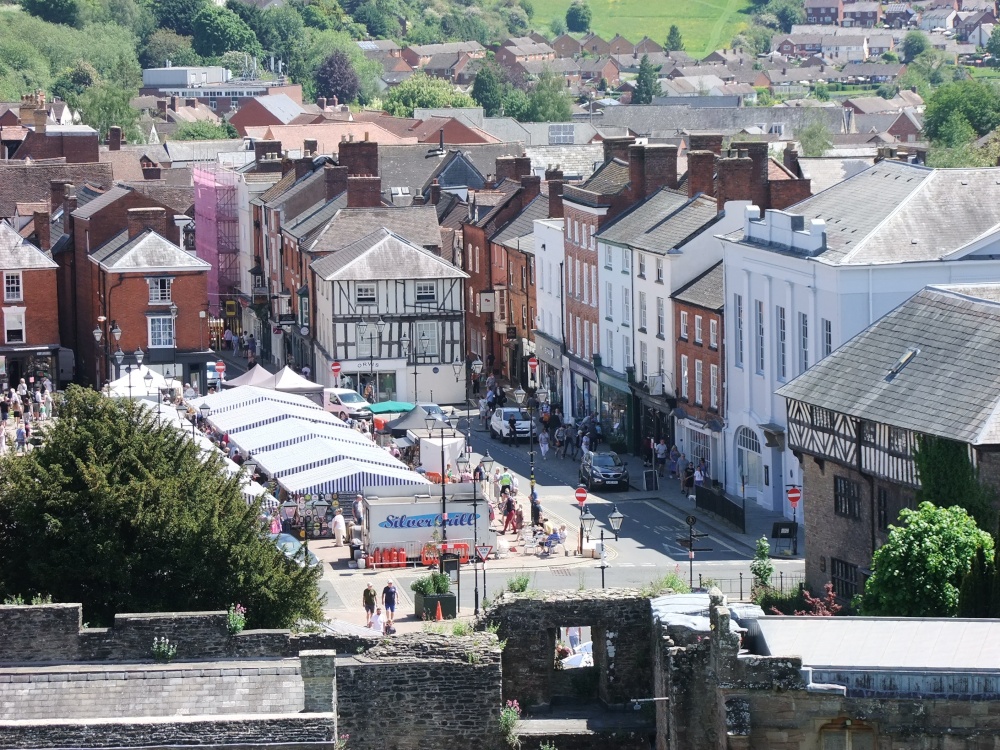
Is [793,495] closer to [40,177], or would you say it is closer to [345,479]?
[345,479]

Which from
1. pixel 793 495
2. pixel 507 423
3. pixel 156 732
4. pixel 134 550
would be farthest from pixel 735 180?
pixel 156 732

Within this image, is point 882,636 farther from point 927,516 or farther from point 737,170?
point 737,170

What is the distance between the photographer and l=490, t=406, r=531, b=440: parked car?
73.4 meters

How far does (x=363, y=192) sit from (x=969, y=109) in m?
91.6

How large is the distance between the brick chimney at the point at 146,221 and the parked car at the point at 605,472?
2925 centimetres

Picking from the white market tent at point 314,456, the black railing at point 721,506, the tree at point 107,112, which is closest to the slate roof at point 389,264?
the white market tent at point 314,456

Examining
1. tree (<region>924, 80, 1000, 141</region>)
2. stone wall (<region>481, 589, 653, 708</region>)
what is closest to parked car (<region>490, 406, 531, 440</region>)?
stone wall (<region>481, 589, 653, 708</region>)

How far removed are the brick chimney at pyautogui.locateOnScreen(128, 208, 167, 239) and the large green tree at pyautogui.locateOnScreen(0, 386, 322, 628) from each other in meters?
49.0

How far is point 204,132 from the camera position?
7283 inches

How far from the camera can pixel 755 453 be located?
61.1m

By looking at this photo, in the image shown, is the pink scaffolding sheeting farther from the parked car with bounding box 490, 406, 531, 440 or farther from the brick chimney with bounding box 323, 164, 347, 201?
the parked car with bounding box 490, 406, 531, 440

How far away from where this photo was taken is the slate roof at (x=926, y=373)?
43.4 m

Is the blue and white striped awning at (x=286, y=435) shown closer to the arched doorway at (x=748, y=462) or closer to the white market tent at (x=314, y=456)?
the white market tent at (x=314, y=456)

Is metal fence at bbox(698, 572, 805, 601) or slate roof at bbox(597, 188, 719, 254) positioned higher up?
slate roof at bbox(597, 188, 719, 254)
